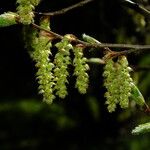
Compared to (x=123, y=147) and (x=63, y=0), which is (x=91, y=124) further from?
(x=63, y=0)

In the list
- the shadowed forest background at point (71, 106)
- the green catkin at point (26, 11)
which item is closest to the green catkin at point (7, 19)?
the green catkin at point (26, 11)

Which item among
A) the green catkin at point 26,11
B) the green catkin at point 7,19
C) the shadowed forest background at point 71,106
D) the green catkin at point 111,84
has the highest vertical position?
the green catkin at point 26,11

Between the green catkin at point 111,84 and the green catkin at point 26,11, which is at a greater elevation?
the green catkin at point 26,11

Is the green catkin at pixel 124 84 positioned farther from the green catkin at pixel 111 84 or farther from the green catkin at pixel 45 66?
the green catkin at pixel 45 66

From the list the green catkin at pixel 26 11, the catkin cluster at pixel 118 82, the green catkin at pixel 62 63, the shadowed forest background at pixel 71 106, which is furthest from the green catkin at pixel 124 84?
the shadowed forest background at pixel 71 106

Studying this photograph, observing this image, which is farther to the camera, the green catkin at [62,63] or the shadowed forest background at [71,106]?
the shadowed forest background at [71,106]

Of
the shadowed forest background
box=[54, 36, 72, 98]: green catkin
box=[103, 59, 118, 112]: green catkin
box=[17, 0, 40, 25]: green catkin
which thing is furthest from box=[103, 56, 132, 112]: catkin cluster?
the shadowed forest background
